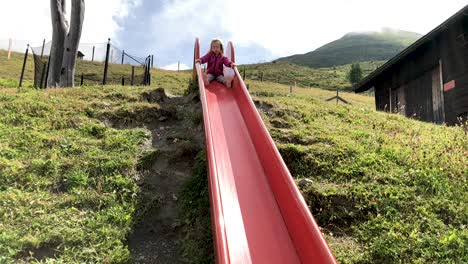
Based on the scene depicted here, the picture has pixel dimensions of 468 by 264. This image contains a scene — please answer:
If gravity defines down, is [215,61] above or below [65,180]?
above

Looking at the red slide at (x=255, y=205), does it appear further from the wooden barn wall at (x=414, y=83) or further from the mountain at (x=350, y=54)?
the mountain at (x=350, y=54)

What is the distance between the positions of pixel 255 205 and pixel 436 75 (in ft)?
39.1

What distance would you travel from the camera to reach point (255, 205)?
4387mm

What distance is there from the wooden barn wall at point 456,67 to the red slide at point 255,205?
338 inches

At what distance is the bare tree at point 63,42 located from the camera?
1221cm

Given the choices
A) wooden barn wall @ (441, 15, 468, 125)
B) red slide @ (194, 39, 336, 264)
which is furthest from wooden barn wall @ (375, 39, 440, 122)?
red slide @ (194, 39, 336, 264)

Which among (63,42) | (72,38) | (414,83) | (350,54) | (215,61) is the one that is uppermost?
(350,54)

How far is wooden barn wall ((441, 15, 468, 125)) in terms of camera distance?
474 inches

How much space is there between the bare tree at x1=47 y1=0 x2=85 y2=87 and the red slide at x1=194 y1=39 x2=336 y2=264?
7593 millimetres

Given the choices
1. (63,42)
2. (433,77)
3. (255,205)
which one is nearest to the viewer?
(255,205)

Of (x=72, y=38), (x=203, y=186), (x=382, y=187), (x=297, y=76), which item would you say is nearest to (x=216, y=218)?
(x=203, y=186)

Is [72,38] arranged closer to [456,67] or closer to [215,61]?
[215,61]

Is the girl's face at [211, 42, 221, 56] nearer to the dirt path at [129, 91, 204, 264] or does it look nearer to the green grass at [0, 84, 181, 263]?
the dirt path at [129, 91, 204, 264]

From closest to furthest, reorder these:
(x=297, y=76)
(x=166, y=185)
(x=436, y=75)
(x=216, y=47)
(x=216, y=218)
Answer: (x=216, y=218) < (x=166, y=185) < (x=216, y=47) < (x=436, y=75) < (x=297, y=76)
